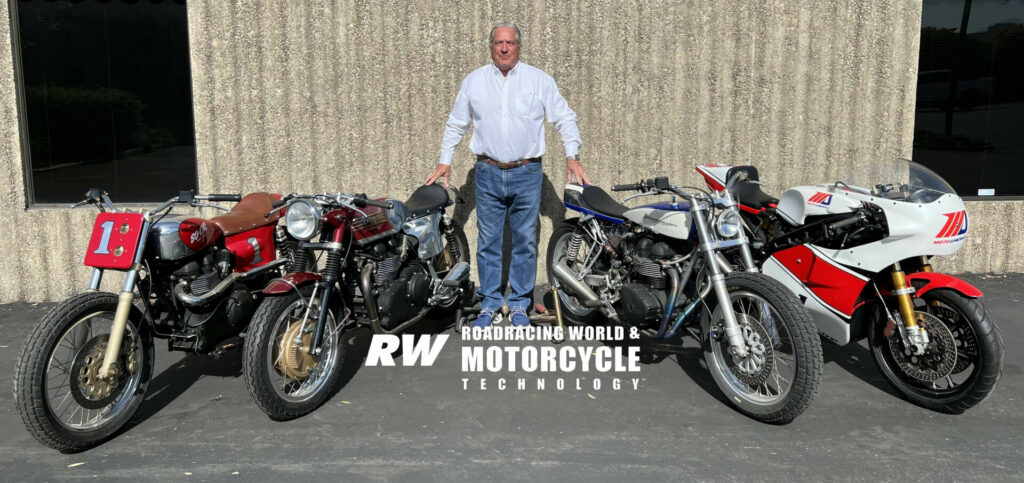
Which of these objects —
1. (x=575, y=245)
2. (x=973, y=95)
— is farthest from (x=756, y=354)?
(x=973, y=95)

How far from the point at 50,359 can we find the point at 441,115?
12.0 ft

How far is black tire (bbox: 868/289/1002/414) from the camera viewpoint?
11.8ft

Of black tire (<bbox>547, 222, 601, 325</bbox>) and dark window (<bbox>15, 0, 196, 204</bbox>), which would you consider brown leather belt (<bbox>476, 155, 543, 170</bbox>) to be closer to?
black tire (<bbox>547, 222, 601, 325</bbox>)

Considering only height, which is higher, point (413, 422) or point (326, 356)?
point (326, 356)

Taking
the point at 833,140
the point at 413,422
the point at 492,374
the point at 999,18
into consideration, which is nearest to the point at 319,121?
the point at 492,374

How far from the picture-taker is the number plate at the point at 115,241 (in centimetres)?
353

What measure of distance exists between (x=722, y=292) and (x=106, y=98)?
505 cm

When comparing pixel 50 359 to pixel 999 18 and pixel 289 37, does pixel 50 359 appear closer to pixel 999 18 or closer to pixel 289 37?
pixel 289 37

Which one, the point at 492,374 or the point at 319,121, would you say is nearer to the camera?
the point at 492,374

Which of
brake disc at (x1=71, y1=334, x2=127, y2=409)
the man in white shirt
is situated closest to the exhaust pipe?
the man in white shirt

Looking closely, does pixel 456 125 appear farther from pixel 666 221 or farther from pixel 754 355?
pixel 754 355

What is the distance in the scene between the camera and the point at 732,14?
639 cm

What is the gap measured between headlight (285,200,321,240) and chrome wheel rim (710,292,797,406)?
2152mm

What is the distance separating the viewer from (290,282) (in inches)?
150
